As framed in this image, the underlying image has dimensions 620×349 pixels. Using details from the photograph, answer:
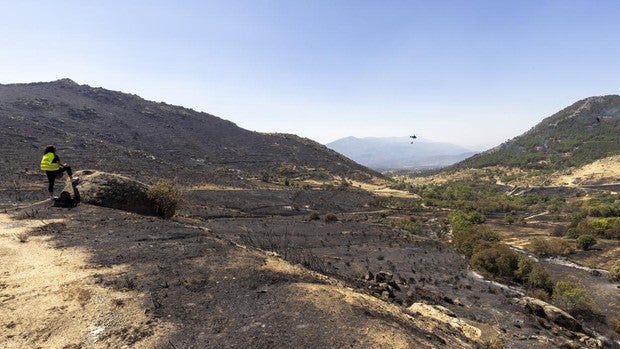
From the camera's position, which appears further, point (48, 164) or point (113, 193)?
point (113, 193)

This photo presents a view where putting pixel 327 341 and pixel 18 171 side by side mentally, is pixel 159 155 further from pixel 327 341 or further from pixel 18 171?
pixel 327 341

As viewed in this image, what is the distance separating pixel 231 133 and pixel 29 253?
104 meters

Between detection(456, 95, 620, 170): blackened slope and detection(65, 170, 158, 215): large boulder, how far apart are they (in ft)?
404

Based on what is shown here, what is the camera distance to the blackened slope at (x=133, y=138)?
5881 cm

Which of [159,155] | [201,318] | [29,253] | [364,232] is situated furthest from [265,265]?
[159,155]

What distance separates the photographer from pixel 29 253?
1179 cm

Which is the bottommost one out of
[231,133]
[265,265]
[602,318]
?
[602,318]

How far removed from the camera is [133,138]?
3292 inches

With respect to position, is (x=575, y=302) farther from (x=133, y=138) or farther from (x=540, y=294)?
(x=133, y=138)

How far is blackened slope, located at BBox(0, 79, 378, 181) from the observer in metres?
58.8

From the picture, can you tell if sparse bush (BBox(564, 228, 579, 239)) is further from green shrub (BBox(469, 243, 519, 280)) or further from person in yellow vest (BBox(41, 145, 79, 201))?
person in yellow vest (BBox(41, 145, 79, 201))

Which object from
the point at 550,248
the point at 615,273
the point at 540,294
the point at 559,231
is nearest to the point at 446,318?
the point at 540,294

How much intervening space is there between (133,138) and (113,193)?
2786 inches

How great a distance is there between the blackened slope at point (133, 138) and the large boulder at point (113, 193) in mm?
33000
